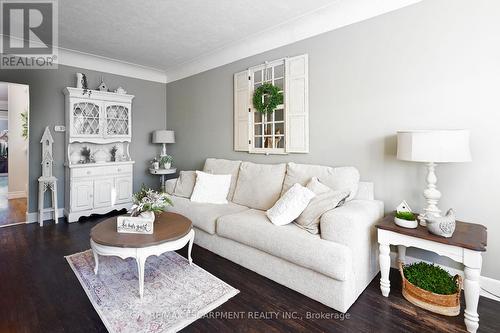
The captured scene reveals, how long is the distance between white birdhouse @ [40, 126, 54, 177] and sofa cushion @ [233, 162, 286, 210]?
2.99 m

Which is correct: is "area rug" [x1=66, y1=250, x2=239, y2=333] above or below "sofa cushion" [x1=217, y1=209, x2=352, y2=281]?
below

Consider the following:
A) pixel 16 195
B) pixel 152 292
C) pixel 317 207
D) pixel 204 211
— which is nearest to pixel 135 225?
pixel 152 292

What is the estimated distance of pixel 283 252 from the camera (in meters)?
2.10

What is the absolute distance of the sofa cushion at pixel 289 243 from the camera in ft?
5.97

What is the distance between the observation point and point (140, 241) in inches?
78.7

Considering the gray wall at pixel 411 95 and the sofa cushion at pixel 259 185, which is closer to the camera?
the gray wall at pixel 411 95

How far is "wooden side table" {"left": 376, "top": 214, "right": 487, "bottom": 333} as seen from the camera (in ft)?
5.34

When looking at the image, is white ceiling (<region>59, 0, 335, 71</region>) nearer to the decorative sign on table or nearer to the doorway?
the decorative sign on table

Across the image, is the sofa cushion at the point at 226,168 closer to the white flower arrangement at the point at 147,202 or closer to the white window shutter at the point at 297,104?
the white window shutter at the point at 297,104

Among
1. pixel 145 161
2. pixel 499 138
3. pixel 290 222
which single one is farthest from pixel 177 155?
pixel 499 138

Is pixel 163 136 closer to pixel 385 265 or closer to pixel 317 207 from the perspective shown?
pixel 317 207

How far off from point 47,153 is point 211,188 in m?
2.71
